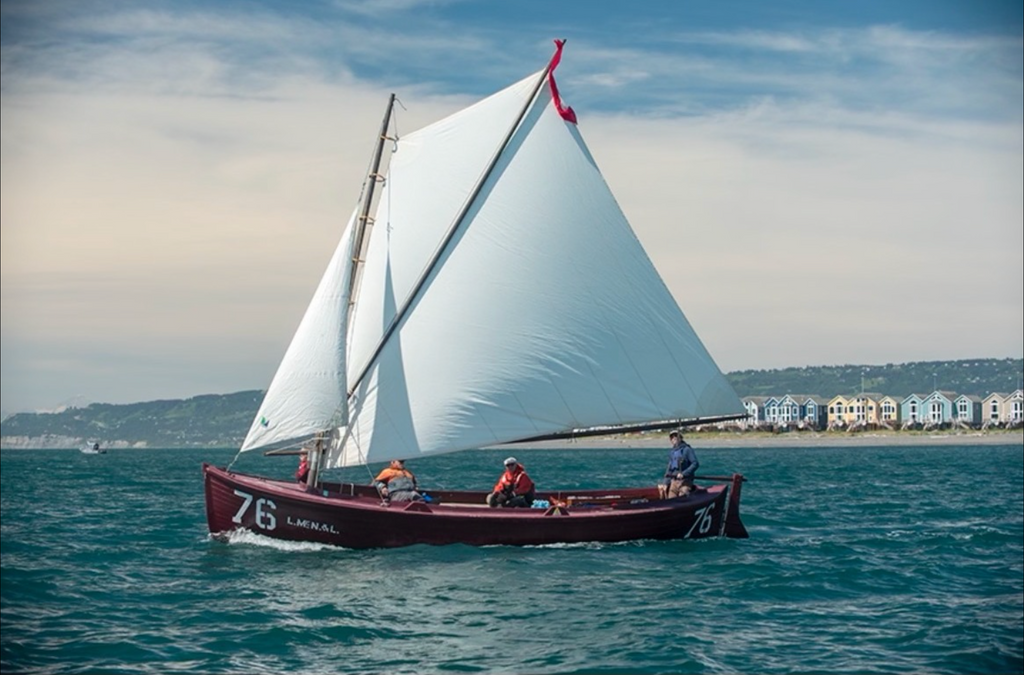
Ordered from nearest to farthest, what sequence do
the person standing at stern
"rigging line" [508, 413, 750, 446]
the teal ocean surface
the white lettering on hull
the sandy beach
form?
1. the teal ocean surface
2. the white lettering on hull
3. "rigging line" [508, 413, 750, 446]
4. the person standing at stern
5. the sandy beach

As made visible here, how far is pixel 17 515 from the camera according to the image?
50.3 m

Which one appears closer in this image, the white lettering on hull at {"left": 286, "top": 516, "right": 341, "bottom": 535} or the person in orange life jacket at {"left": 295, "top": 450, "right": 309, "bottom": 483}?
the white lettering on hull at {"left": 286, "top": 516, "right": 341, "bottom": 535}

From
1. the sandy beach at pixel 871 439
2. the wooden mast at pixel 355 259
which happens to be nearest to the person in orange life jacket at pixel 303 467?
the wooden mast at pixel 355 259

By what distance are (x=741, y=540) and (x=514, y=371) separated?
27.6 feet

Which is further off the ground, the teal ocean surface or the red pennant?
the red pennant

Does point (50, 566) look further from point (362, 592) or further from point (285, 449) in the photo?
point (362, 592)

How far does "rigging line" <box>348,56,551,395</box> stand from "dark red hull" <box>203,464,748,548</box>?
10.2ft

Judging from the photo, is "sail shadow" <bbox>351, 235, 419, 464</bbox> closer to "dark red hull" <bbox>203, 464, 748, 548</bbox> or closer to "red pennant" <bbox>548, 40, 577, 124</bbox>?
"dark red hull" <bbox>203, 464, 748, 548</bbox>

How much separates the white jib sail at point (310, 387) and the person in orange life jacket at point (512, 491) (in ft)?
14.8

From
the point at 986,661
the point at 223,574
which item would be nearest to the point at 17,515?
the point at 223,574

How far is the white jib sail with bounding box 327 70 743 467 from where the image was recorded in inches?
1293

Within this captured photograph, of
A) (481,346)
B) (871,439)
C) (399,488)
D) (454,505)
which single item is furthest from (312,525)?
(871,439)

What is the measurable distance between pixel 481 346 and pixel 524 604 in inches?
362

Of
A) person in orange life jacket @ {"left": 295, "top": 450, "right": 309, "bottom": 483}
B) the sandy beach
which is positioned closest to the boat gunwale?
person in orange life jacket @ {"left": 295, "top": 450, "right": 309, "bottom": 483}
